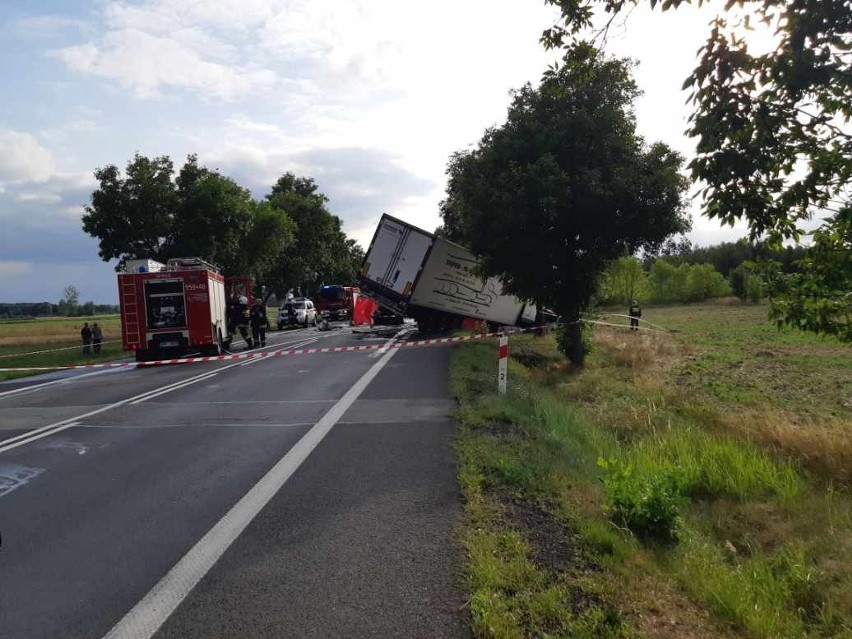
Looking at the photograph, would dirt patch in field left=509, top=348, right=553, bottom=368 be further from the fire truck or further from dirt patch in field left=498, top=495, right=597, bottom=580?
dirt patch in field left=498, top=495, right=597, bottom=580

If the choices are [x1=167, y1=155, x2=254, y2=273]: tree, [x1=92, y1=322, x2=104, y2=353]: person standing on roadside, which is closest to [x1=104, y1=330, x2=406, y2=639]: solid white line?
[x1=92, y1=322, x2=104, y2=353]: person standing on roadside

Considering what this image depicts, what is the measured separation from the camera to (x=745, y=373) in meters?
17.7

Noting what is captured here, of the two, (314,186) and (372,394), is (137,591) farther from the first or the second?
(314,186)

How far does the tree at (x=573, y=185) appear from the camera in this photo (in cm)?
1641

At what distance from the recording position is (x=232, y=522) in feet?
18.4

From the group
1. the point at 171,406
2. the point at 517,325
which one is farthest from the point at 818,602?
the point at 517,325

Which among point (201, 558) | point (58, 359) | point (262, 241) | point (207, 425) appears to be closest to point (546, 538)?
point (201, 558)

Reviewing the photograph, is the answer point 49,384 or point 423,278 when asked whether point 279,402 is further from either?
point 423,278

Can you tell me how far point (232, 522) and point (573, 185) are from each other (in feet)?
41.3

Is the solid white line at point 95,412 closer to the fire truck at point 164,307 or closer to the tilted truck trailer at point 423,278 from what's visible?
the fire truck at point 164,307

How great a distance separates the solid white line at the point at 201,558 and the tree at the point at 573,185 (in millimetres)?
9915

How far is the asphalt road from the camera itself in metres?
4.01

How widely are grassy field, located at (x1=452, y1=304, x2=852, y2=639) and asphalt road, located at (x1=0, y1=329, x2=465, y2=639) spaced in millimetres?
428

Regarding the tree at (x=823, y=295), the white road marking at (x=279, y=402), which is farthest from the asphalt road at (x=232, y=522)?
the tree at (x=823, y=295)
